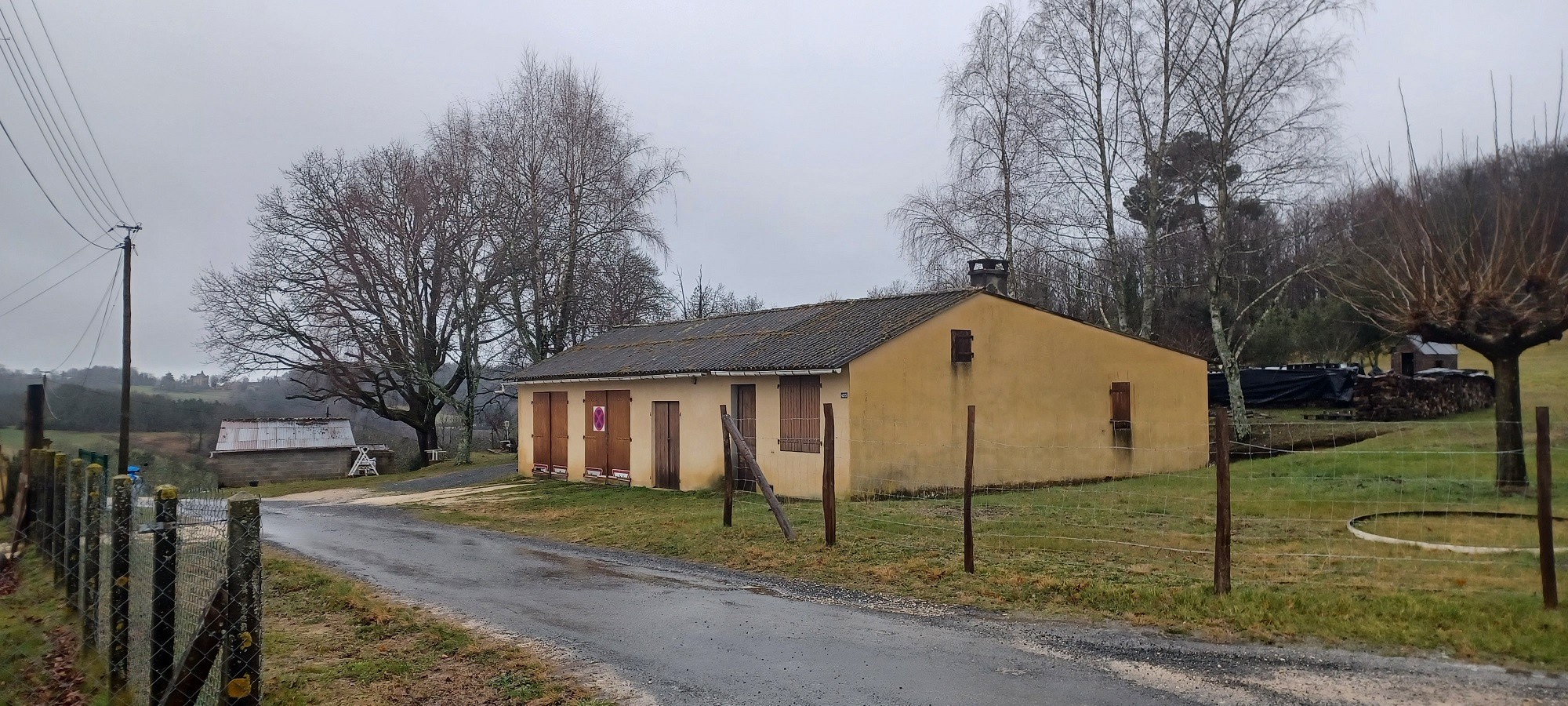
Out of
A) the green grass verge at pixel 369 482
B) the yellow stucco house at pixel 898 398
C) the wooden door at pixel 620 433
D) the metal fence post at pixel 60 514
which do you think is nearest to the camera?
the metal fence post at pixel 60 514

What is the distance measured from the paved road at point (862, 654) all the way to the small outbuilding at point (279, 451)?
3625 centimetres

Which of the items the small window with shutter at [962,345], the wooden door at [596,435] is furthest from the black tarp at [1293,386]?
the wooden door at [596,435]

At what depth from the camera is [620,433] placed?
79.0ft

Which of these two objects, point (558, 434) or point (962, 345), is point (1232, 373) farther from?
point (558, 434)

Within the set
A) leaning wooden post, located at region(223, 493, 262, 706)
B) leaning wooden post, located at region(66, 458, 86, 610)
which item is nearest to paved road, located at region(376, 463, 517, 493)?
leaning wooden post, located at region(66, 458, 86, 610)

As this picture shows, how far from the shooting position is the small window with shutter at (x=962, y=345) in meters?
19.6

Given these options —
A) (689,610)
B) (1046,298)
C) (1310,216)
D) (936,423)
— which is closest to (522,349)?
(1046,298)

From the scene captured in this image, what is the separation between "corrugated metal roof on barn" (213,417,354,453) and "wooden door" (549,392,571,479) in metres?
22.8

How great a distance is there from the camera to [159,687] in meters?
5.49

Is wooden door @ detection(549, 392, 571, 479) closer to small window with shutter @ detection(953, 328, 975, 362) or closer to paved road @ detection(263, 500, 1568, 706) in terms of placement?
small window with shutter @ detection(953, 328, 975, 362)

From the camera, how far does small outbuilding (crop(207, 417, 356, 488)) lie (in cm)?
4269

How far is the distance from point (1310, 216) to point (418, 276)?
30381mm

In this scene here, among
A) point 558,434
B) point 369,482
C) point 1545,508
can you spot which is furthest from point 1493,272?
point 369,482

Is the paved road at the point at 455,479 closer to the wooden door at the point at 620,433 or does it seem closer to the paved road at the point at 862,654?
the wooden door at the point at 620,433
